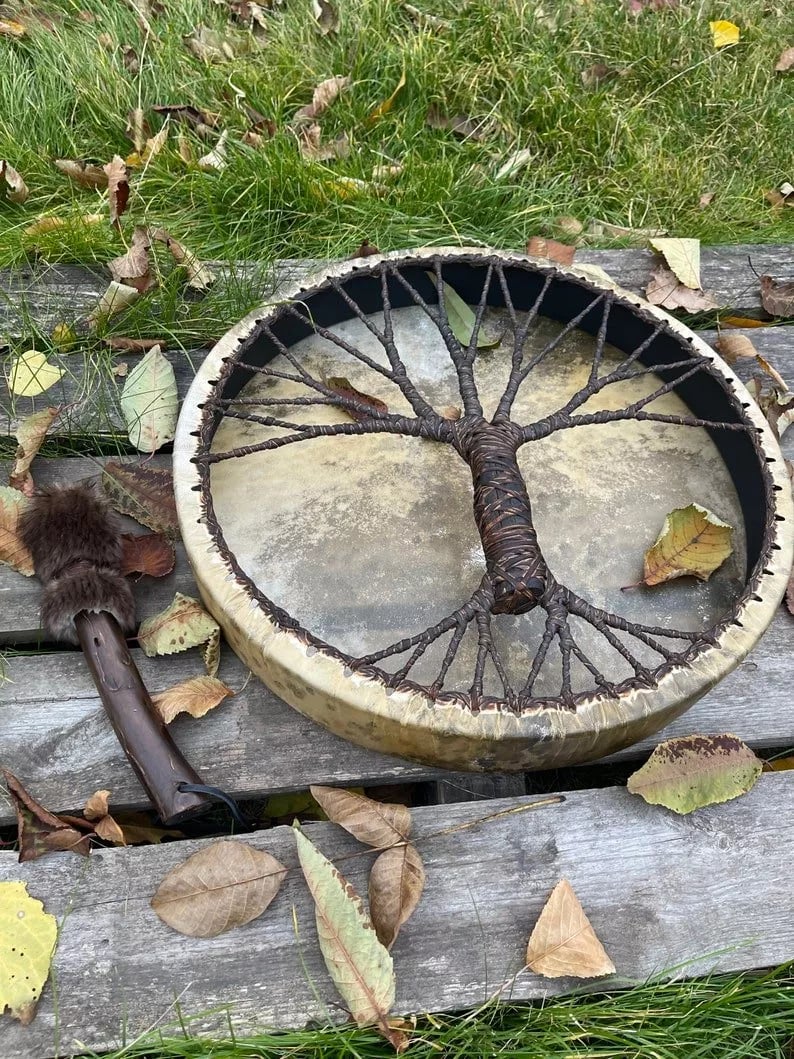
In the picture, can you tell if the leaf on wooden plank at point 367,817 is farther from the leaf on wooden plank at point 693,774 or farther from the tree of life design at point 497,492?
the leaf on wooden plank at point 693,774

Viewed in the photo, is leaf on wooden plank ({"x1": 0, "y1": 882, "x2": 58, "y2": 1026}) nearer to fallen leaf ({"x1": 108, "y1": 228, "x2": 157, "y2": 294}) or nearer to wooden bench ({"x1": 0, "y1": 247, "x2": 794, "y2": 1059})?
wooden bench ({"x1": 0, "y1": 247, "x2": 794, "y2": 1059})

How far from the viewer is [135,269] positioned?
67.2 inches

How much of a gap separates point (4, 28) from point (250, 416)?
1853 mm

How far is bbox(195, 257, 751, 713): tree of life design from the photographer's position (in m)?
1.02

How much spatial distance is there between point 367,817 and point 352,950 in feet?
0.56

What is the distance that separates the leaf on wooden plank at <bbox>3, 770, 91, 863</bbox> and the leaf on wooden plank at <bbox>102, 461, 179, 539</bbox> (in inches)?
17.8

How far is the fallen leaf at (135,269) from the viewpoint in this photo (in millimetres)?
1707

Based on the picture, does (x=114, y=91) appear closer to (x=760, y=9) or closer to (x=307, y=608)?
(x=307, y=608)

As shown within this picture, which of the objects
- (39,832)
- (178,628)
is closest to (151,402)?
(178,628)

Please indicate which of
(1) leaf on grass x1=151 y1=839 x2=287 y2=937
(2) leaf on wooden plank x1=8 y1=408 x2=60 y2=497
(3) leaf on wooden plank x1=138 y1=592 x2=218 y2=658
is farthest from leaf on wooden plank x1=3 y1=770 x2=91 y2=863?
(2) leaf on wooden plank x1=8 y1=408 x2=60 y2=497

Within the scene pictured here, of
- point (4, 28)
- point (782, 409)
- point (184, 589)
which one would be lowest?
point (184, 589)

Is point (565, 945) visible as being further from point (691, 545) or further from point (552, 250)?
point (552, 250)

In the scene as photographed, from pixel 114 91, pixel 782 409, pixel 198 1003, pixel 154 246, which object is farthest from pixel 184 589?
pixel 114 91

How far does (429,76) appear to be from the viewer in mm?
2271
